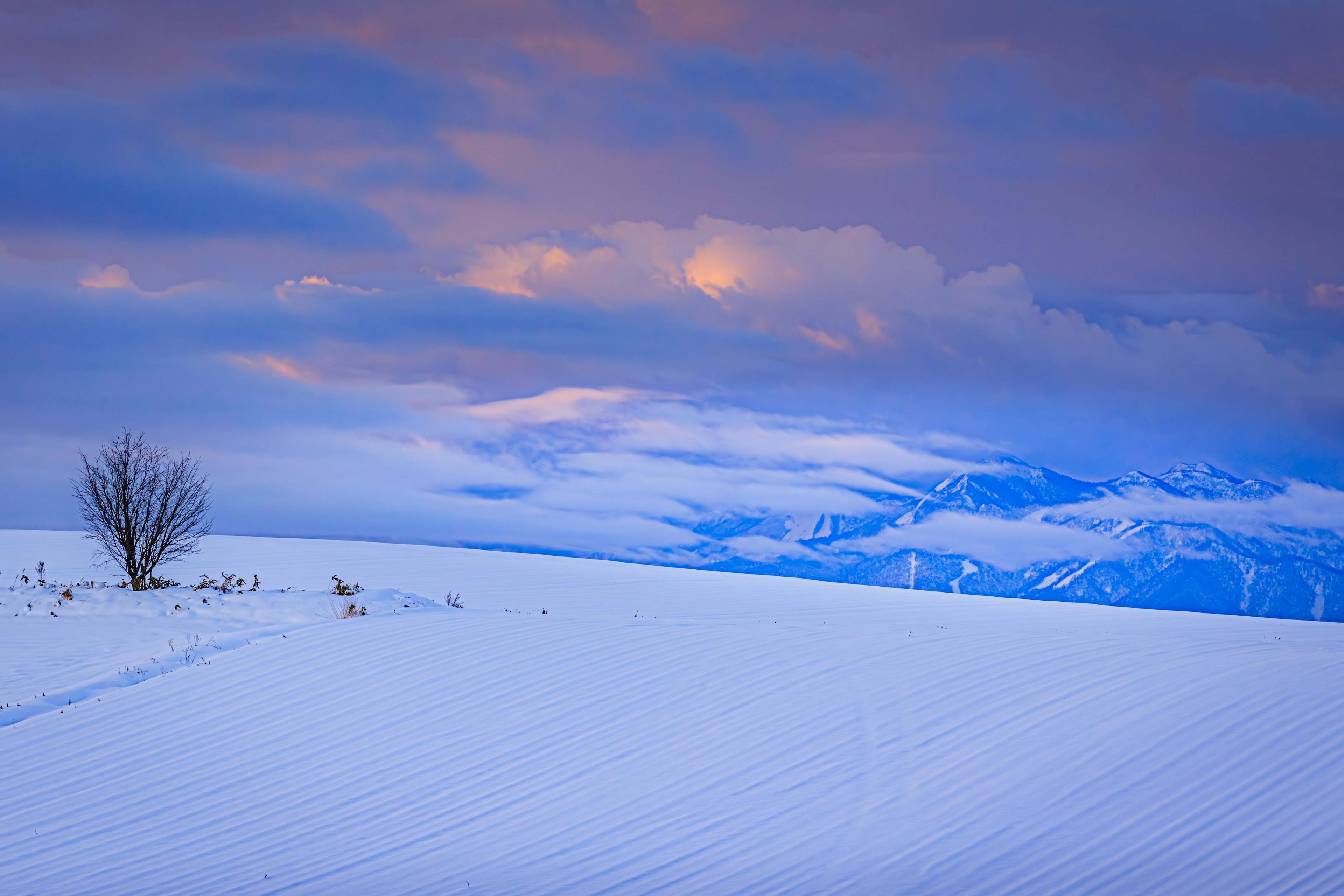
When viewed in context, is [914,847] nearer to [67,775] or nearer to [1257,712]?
[1257,712]

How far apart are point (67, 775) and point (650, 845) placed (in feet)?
20.3

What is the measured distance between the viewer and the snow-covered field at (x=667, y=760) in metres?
7.61

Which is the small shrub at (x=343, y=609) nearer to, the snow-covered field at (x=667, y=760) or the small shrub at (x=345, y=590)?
the small shrub at (x=345, y=590)

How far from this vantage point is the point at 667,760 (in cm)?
966

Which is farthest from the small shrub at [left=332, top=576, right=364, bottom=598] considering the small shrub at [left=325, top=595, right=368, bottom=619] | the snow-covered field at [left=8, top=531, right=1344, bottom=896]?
the snow-covered field at [left=8, top=531, right=1344, bottom=896]

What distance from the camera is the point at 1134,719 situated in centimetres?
991

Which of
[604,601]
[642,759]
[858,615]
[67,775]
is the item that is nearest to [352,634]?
[67,775]

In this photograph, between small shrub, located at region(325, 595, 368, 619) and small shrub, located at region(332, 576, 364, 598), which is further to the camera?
small shrub, located at region(332, 576, 364, 598)

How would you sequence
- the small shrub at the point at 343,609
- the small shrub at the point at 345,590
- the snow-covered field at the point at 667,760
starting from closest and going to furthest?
the snow-covered field at the point at 667,760, the small shrub at the point at 343,609, the small shrub at the point at 345,590

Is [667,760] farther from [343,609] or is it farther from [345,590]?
[345,590]

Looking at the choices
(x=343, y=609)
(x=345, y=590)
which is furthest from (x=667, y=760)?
(x=345, y=590)

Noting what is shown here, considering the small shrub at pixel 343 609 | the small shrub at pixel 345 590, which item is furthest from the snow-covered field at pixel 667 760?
the small shrub at pixel 345 590

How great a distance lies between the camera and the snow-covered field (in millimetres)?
7605

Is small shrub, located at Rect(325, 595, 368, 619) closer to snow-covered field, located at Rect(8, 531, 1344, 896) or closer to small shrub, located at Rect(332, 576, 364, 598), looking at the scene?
small shrub, located at Rect(332, 576, 364, 598)
